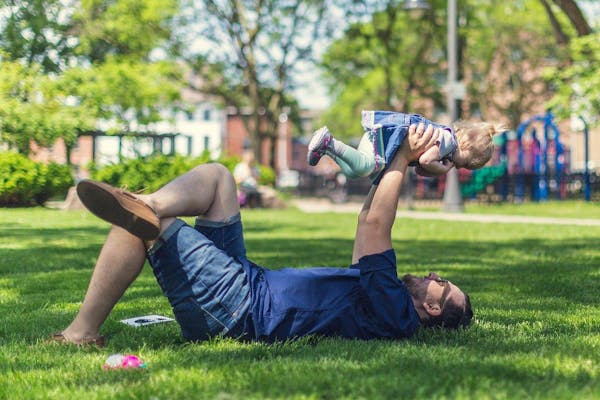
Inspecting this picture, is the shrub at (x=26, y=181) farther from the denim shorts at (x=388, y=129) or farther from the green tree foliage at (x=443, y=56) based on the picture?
the green tree foliage at (x=443, y=56)

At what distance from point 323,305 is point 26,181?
21.8ft

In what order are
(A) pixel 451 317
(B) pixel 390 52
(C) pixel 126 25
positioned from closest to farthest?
(A) pixel 451 317, (C) pixel 126 25, (B) pixel 390 52

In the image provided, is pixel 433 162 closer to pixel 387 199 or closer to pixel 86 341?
pixel 387 199

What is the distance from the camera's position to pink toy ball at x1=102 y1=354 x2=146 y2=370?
3.50 meters

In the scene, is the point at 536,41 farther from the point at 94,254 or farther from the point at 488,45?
the point at 94,254

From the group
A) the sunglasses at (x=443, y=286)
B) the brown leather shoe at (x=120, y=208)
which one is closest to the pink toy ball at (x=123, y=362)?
the brown leather shoe at (x=120, y=208)

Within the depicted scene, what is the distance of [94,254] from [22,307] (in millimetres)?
3840

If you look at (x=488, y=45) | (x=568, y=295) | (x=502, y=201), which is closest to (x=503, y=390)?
(x=568, y=295)

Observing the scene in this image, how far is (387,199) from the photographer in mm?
3986

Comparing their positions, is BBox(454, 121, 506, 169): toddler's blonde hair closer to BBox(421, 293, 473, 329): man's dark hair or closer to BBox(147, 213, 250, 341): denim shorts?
BBox(421, 293, 473, 329): man's dark hair

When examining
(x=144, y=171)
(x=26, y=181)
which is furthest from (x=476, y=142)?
(x=144, y=171)

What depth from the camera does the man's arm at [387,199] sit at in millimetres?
3961

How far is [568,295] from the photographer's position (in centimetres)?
629

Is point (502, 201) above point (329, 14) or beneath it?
beneath
